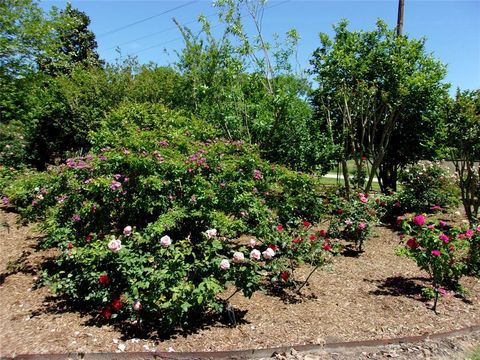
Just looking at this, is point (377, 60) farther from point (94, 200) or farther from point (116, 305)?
point (116, 305)

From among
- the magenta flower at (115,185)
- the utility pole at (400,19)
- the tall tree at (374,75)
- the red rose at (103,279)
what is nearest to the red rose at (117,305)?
the red rose at (103,279)

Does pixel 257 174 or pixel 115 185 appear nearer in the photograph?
pixel 115 185

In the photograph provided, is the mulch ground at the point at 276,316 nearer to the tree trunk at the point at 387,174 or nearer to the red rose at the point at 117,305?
the red rose at the point at 117,305

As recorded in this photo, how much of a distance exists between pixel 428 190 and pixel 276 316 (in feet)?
17.4

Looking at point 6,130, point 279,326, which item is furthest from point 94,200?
point 6,130

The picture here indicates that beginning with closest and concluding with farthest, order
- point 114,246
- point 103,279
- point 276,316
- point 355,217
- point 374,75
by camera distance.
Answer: point 114,246, point 103,279, point 276,316, point 355,217, point 374,75

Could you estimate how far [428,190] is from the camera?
25.3ft

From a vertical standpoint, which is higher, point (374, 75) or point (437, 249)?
point (374, 75)

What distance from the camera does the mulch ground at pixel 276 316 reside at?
326 cm

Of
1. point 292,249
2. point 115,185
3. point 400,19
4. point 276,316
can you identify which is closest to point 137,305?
point 115,185

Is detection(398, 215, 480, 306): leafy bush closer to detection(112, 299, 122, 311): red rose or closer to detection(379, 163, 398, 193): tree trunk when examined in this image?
detection(112, 299, 122, 311): red rose

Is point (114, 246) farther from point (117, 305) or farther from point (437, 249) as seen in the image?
point (437, 249)

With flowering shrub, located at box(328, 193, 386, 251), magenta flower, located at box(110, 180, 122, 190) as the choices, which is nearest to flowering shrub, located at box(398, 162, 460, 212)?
flowering shrub, located at box(328, 193, 386, 251)

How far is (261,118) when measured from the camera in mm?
7449
